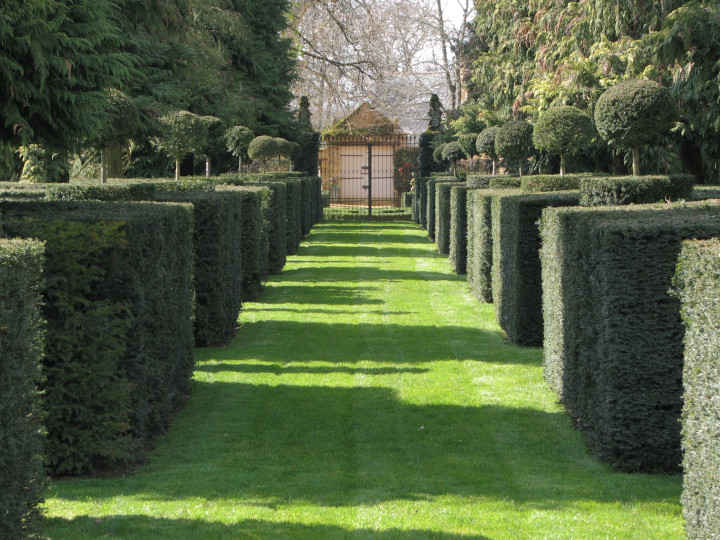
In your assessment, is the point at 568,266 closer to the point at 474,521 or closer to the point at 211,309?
the point at 474,521

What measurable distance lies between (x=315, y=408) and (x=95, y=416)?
8.19ft

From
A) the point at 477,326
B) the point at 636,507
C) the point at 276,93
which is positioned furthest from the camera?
the point at 276,93

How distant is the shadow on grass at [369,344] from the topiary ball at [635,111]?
308 centimetres

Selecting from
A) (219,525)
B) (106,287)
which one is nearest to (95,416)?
(106,287)

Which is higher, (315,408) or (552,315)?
(552,315)

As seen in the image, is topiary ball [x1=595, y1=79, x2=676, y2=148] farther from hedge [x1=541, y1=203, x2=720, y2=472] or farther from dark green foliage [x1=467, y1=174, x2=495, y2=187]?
dark green foliage [x1=467, y1=174, x2=495, y2=187]

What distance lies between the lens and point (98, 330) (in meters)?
5.71

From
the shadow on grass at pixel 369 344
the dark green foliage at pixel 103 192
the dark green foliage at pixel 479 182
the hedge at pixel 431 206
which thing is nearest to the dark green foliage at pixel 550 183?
the shadow on grass at pixel 369 344

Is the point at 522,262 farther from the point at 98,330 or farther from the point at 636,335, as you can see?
the point at 98,330

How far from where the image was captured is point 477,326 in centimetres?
1202

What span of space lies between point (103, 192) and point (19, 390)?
6.86 metres

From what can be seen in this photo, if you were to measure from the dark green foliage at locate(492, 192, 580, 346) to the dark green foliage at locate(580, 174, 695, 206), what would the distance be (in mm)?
338

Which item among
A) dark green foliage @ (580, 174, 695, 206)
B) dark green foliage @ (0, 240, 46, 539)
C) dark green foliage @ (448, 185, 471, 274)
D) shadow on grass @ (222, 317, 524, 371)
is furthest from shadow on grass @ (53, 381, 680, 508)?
dark green foliage @ (448, 185, 471, 274)

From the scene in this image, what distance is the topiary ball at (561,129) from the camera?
51.2ft
